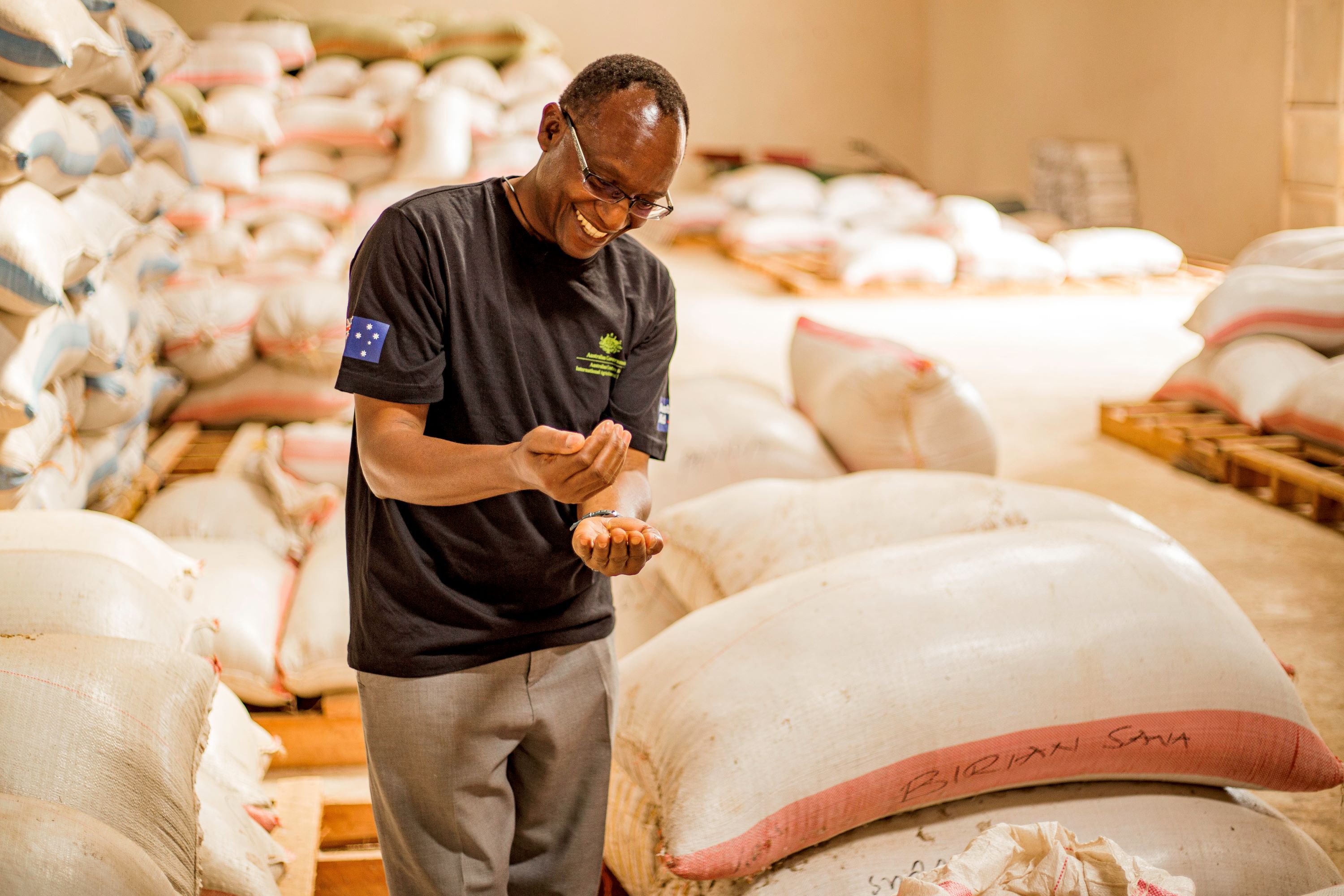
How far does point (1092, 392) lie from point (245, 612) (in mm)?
4137

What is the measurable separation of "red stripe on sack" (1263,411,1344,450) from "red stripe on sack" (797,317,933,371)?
5.21 ft

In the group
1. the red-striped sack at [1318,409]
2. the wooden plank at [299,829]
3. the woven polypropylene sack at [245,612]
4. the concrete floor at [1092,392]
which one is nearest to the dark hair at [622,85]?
the wooden plank at [299,829]

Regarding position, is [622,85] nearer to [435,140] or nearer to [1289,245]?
[1289,245]

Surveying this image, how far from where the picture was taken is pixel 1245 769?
1897 millimetres

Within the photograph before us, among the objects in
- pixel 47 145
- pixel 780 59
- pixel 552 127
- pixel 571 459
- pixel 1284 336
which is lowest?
pixel 1284 336

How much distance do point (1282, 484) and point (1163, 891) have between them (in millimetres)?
2742

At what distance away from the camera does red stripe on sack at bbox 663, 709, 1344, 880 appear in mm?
1730

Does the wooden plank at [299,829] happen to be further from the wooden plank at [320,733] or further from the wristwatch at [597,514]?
the wristwatch at [597,514]

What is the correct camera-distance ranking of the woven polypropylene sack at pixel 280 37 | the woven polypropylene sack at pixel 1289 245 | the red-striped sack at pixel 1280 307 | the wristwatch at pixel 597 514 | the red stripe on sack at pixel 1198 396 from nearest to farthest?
the wristwatch at pixel 597 514, the red-striped sack at pixel 1280 307, the woven polypropylene sack at pixel 1289 245, the red stripe on sack at pixel 1198 396, the woven polypropylene sack at pixel 280 37

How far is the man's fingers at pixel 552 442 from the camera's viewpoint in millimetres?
1190

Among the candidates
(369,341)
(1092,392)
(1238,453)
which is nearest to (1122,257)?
(1092,392)

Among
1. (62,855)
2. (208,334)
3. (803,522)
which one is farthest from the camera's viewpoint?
(208,334)

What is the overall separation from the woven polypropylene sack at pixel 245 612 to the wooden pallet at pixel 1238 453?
3091 millimetres

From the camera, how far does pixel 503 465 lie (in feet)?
4.12
